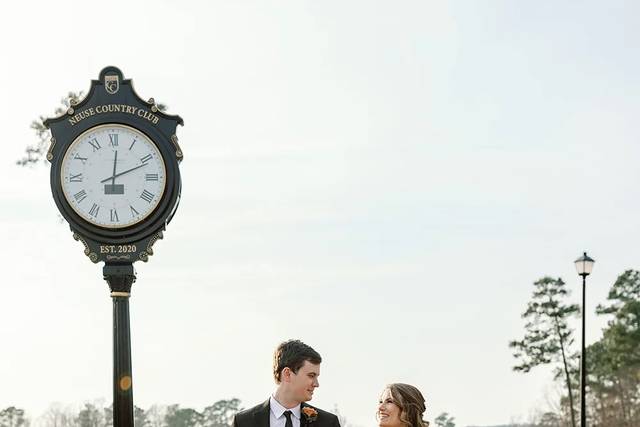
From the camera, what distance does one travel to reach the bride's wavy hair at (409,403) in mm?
7301

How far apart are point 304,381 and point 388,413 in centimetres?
52

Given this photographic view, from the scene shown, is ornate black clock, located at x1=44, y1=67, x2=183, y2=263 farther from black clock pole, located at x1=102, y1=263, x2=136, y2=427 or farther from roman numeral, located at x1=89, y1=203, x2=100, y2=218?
black clock pole, located at x1=102, y1=263, x2=136, y2=427

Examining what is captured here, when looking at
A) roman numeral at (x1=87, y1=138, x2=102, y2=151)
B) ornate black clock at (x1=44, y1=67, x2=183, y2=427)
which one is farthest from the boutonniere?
roman numeral at (x1=87, y1=138, x2=102, y2=151)

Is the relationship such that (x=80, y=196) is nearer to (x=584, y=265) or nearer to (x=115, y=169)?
(x=115, y=169)

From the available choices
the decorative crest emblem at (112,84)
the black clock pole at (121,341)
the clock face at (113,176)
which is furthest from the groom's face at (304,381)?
the decorative crest emblem at (112,84)

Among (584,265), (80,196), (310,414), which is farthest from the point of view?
(584,265)

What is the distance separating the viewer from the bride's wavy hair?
7.30 meters

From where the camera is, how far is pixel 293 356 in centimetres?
732

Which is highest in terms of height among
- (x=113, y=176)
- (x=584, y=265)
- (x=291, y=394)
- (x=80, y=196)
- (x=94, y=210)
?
(x=584, y=265)

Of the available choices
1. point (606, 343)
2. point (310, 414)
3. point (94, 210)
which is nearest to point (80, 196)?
point (94, 210)

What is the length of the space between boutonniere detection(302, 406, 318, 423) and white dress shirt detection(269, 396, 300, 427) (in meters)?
0.04

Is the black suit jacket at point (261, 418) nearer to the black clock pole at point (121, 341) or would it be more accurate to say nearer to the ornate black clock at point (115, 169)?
the black clock pole at point (121, 341)

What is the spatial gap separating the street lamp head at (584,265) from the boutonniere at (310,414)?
49.1 feet

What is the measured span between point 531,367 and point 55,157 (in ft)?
142
